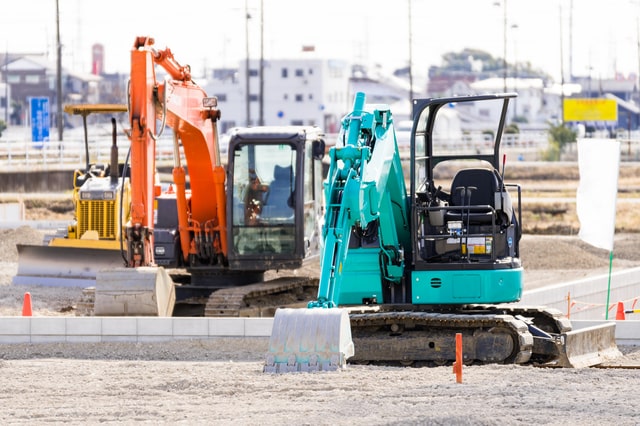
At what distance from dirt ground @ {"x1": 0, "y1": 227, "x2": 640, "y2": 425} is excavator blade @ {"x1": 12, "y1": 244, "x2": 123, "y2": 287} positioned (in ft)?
25.6

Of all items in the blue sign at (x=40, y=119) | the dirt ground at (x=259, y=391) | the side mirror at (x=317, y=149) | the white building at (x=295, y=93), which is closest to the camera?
the dirt ground at (x=259, y=391)

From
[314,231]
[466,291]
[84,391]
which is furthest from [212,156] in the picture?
[84,391]

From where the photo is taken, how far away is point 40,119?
189 ft

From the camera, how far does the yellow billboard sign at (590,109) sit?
90.1 metres

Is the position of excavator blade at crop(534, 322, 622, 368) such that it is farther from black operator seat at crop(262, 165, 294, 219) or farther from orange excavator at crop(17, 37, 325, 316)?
black operator seat at crop(262, 165, 294, 219)

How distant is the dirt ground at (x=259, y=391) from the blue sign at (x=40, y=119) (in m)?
42.5

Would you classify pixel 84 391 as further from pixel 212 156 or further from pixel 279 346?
pixel 212 156

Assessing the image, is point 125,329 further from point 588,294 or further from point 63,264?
point 63,264

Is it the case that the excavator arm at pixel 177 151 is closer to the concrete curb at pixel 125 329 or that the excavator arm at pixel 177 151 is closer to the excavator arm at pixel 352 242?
the concrete curb at pixel 125 329

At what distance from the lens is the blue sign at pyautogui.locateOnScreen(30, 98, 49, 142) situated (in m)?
56.4

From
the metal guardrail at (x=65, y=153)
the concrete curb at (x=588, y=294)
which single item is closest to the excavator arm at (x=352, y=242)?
the concrete curb at (x=588, y=294)

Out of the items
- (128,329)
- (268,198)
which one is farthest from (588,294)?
(128,329)

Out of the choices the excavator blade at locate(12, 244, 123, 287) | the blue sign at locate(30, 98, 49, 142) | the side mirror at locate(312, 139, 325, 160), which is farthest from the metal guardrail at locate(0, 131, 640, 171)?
the side mirror at locate(312, 139, 325, 160)

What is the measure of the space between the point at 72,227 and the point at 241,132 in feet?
22.2
